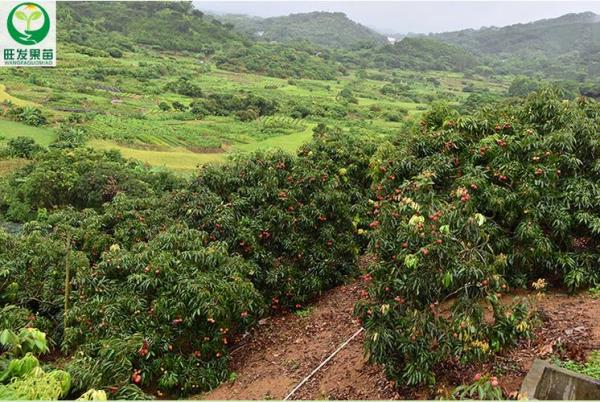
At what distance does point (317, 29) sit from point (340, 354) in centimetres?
17020

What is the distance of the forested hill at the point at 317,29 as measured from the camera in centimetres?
14825

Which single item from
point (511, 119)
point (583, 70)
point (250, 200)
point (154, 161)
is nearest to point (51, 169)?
point (154, 161)

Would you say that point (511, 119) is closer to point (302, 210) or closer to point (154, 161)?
point (302, 210)

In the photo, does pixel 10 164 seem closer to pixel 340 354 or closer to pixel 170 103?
pixel 170 103

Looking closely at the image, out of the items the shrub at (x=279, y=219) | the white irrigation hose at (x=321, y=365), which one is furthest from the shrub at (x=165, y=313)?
the shrub at (x=279, y=219)

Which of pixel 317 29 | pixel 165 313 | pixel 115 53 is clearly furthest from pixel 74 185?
pixel 317 29

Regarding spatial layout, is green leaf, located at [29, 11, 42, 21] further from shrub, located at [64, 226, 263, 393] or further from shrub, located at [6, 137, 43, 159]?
shrub, located at [6, 137, 43, 159]

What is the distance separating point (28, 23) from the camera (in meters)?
10.8

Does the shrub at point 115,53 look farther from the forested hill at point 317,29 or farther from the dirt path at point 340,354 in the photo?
the forested hill at point 317,29

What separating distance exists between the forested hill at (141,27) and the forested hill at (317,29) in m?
59.1

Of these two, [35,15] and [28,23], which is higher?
[35,15]

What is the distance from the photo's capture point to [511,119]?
7285 millimetres

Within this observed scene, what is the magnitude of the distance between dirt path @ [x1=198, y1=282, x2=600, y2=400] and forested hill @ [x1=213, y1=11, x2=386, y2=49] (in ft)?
456

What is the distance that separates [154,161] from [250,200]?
1874cm
